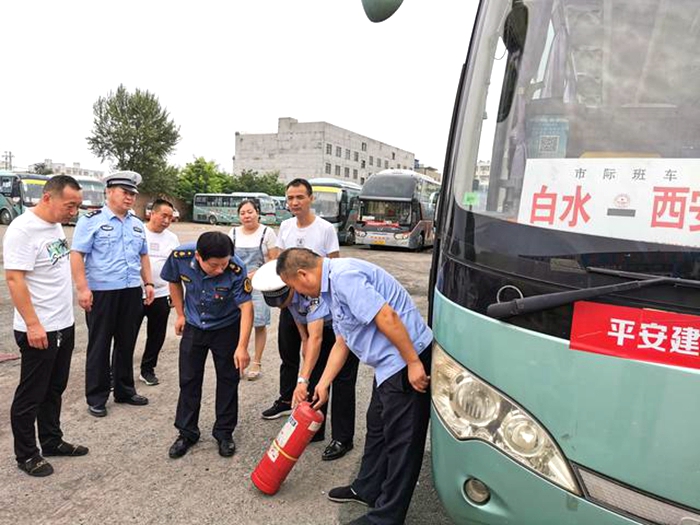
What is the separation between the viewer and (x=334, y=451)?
3207 millimetres

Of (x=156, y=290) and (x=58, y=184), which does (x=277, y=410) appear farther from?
(x=58, y=184)

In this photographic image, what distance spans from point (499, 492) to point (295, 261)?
126 cm

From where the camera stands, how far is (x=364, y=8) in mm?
1933

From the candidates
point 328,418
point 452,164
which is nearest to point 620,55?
point 452,164

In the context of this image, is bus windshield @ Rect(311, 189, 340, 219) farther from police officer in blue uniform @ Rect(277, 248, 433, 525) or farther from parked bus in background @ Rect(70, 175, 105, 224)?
police officer in blue uniform @ Rect(277, 248, 433, 525)

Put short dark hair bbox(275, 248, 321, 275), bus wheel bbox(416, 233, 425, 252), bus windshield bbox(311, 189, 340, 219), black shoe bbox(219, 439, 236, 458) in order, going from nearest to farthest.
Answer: short dark hair bbox(275, 248, 321, 275) → black shoe bbox(219, 439, 236, 458) → bus wheel bbox(416, 233, 425, 252) → bus windshield bbox(311, 189, 340, 219)

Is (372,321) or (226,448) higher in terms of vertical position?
(372,321)

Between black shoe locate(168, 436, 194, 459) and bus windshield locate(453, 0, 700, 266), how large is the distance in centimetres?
242

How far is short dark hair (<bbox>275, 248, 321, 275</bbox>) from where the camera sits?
2.29 metres

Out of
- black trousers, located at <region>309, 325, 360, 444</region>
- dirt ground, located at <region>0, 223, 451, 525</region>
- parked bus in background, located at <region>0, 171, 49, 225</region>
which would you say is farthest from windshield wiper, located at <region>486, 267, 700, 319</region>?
parked bus in background, located at <region>0, 171, 49, 225</region>

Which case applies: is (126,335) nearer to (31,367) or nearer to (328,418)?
(31,367)

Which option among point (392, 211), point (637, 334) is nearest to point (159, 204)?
point (637, 334)

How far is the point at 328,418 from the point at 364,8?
2925 mm

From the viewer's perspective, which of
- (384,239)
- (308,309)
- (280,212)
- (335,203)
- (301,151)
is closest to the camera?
(308,309)
